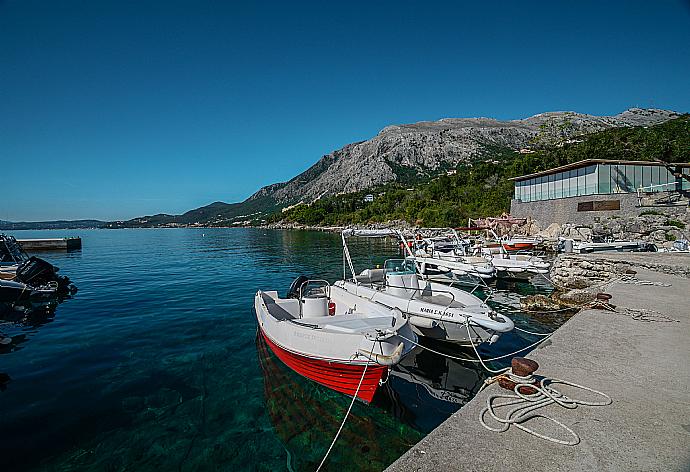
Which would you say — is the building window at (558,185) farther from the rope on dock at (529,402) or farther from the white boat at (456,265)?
the rope on dock at (529,402)

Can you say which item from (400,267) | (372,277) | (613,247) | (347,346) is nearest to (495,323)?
(347,346)

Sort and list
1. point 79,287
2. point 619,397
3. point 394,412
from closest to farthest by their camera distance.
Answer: point 619,397
point 394,412
point 79,287

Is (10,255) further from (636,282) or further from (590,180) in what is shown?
(590,180)

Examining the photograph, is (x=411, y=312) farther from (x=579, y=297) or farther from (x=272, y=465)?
(x=579, y=297)

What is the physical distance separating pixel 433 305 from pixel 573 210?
36.5 meters

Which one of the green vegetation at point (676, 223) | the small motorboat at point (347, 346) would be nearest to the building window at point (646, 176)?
the green vegetation at point (676, 223)

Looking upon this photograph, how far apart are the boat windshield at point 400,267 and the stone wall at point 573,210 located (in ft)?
102

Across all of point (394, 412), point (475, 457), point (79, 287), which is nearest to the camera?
point (475, 457)

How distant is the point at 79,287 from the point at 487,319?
25.6 metres

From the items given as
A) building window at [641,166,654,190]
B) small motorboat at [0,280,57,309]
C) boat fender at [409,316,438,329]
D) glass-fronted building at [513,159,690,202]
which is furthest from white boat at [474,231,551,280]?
small motorboat at [0,280,57,309]

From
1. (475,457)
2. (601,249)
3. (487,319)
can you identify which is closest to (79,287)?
(487,319)

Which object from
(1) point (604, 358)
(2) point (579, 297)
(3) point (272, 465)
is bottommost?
(3) point (272, 465)

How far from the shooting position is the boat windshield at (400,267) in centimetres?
1254

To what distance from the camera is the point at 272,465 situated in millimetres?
6133
